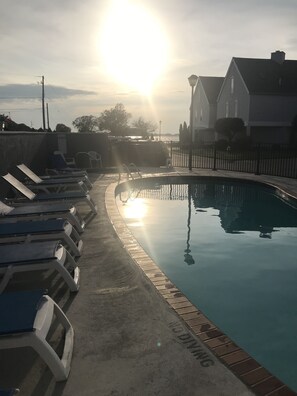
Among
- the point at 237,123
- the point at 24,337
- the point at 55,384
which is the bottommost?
the point at 55,384

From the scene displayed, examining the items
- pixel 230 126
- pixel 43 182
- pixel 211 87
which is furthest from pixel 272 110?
pixel 43 182

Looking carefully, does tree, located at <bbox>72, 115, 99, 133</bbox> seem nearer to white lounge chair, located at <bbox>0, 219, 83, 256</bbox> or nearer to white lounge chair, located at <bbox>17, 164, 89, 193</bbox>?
white lounge chair, located at <bbox>17, 164, 89, 193</bbox>

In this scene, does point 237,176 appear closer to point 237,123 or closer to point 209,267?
point 209,267

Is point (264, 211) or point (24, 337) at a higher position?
point (24, 337)

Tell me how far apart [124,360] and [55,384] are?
1.95 feet

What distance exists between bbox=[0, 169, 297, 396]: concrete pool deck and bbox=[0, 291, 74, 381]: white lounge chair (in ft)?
0.40

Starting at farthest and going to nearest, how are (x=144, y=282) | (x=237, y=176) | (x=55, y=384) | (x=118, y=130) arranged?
(x=118, y=130) → (x=237, y=176) → (x=144, y=282) → (x=55, y=384)

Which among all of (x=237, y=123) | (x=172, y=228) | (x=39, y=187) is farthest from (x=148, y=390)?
(x=237, y=123)

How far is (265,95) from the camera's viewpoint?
115 ft

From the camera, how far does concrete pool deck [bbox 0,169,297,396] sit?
264cm

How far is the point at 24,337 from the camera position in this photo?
8.22 ft

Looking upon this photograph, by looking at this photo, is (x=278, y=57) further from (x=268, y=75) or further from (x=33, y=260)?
(x=33, y=260)

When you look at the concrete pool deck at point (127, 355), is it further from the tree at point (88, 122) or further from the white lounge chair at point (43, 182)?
the tree at point (88, 122)

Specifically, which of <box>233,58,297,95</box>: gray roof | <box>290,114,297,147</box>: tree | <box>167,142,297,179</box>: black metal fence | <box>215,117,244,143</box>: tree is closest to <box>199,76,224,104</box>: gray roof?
<box>233,58,297,95</box>: gray roof
